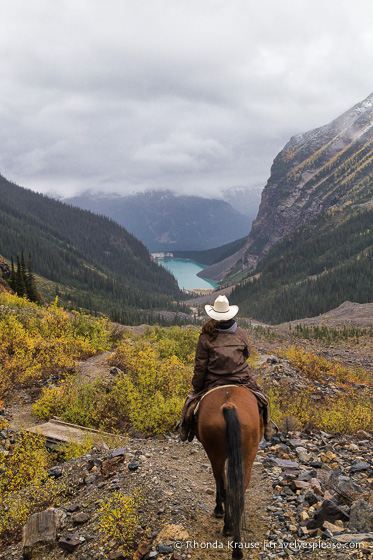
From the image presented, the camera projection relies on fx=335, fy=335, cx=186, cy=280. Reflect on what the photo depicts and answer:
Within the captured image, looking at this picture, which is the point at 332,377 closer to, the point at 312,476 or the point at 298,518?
the point at 312,476

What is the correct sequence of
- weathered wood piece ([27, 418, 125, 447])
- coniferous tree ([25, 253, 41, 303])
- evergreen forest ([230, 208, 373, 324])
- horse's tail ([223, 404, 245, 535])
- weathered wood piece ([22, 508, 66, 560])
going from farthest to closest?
evergreen forest ([230, 208, 373, 324]) → coniferous tree ([25, 253, 41, 303]) → weathered wood piece ([27, 418, 125, 447]) → weathered wood piece ([22, 508, 66, 560]) → horse's tail ([223, 404, 245, 535])

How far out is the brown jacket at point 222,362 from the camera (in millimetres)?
6371

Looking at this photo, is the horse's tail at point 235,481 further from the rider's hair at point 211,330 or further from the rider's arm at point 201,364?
the rider's hair at point 211,330

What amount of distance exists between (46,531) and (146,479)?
1.95m

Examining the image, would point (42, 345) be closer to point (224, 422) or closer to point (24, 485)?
point (24, 485)

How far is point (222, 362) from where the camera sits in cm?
638

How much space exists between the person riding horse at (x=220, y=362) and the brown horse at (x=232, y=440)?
28 centimetres

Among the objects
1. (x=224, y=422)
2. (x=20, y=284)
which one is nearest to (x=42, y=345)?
(x=224, y=422)

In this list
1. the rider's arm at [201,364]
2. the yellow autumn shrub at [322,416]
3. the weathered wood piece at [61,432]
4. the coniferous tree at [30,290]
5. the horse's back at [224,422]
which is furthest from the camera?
the coniferous tree at [30,290]

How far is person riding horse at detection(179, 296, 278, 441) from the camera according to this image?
20.9 ft

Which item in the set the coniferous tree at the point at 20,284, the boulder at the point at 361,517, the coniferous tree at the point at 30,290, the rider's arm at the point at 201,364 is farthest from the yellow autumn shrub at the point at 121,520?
the coniferous tree at the point at 30,290

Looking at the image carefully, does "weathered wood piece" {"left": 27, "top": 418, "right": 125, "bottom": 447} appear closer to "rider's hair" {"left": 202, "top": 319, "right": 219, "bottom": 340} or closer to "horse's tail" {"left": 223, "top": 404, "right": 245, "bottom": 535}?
"rider's hair" {"left": 202, "top": 319, "right": 219, "bottom": 340}

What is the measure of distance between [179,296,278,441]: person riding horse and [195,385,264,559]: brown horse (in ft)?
0.93

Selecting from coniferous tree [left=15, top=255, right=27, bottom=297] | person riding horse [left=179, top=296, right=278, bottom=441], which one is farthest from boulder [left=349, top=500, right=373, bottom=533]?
coniferous tree [left=15, top=255, right=27, bottom=297]
